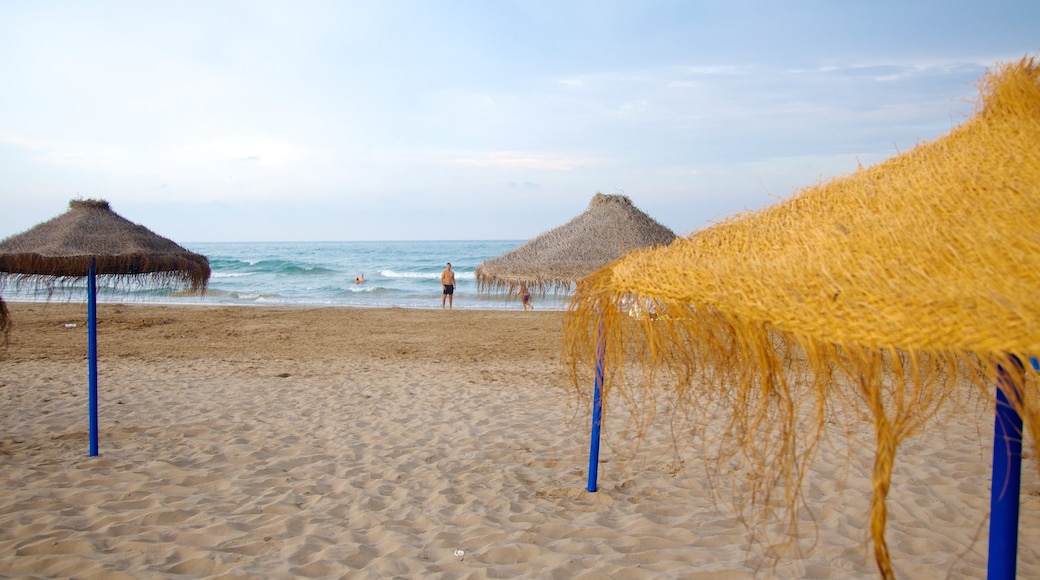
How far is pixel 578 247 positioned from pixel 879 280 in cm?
416

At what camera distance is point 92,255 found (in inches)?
163

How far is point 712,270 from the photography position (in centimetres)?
166

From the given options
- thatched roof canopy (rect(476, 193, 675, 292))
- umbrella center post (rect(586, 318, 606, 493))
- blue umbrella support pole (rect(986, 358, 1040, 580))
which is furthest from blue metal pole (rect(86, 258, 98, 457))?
blue umbrella support pole (rect(986, 358, 1040, 580))

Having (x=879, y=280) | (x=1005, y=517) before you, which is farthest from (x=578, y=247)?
(x=879, y=280)

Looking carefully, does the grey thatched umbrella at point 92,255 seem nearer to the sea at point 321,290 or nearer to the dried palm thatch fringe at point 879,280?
the dried palm thatch fringe at point 879,280

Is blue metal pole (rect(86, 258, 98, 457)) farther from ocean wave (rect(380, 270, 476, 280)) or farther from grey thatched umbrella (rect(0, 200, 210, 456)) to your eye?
ocean wave (rect(380, 270, 476, 280))

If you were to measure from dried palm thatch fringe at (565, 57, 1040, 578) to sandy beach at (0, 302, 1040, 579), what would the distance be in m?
0.46

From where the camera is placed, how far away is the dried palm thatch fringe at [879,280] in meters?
1.17

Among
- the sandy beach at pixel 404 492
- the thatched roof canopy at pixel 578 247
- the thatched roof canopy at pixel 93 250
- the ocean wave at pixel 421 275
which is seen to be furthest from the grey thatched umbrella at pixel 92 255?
the ocean wave at pixel 421 275

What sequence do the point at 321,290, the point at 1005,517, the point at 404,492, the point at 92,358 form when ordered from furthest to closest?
the point at 321,290 < the point at 92,358 < the point at 404,492 < the point at 1005,517

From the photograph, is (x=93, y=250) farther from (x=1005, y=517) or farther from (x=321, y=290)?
(x=321, y=290)

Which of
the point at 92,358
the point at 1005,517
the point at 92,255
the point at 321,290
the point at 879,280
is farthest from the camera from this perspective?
the point at 321,290

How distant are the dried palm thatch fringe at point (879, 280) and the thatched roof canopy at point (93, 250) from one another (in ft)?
11.8

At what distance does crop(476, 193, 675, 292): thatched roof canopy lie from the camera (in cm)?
526
